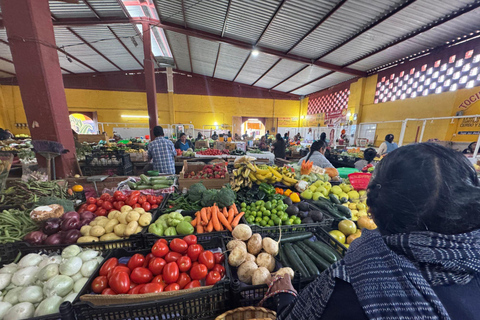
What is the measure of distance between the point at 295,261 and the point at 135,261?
4.60 feet

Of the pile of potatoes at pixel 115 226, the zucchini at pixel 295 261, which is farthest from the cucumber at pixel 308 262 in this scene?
the pile of potatoes at pixel 115 226

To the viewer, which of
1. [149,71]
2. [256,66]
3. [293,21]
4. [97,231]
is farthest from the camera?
[256,66]

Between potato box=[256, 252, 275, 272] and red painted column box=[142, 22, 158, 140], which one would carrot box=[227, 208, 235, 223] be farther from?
red painted column box=[142, 22, 158, 140]

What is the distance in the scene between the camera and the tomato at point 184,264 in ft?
4.95

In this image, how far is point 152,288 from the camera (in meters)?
1.31

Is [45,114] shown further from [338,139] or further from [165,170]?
[338,139]

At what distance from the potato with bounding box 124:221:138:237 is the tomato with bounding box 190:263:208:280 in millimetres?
848

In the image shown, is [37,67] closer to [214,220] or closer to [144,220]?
[144,220]

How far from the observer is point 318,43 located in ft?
26.5

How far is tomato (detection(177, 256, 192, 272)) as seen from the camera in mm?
1510

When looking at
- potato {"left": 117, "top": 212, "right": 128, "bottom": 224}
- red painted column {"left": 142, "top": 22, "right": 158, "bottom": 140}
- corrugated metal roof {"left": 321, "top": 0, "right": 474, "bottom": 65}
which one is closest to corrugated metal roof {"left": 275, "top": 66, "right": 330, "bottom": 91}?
corrugated metal roof {"left": 321, "top": 0, "right": 474, "bottom": 65}

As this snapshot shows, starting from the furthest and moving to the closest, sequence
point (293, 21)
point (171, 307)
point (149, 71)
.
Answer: point (149, 71)
point (293, 21)
point (171, 307)

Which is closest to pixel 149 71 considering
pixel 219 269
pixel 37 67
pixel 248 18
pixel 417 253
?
pixel 248 18

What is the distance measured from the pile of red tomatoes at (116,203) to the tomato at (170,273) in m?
1.15
